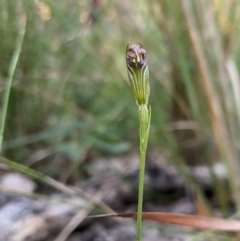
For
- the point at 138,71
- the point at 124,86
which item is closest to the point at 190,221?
the point at 138,71

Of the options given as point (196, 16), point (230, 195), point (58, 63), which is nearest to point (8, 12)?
point (58, 63)

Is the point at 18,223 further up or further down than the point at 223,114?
further down

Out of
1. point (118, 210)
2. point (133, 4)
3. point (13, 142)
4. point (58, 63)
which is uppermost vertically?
point (133, 4)

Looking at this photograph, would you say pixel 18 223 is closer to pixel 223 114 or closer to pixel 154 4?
pixel 223 114

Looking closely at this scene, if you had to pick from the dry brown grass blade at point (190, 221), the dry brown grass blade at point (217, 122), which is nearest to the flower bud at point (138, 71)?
the dry brown grass blade at point (190, 221)

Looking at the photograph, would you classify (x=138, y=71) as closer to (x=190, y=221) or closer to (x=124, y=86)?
(x=190, y=221)

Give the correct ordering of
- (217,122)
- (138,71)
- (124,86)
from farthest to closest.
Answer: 1. (124,86)
2. (217,122)
3. (138,71)
